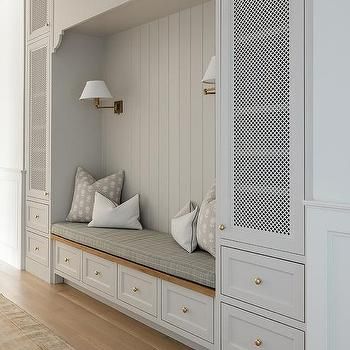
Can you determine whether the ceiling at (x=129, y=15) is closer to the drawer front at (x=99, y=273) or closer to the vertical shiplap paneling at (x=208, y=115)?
the vertical shiplap paneling at (x=208, y=115)

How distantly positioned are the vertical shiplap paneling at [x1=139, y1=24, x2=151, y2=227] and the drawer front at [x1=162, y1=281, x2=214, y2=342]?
1088mm

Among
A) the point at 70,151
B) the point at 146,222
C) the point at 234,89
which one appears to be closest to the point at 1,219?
the point at 70,151

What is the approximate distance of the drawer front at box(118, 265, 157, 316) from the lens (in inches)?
120

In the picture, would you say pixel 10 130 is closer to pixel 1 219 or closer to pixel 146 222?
pixel 1 219

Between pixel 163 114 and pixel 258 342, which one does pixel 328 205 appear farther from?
pixel 163 114

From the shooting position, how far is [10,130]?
4.94 m

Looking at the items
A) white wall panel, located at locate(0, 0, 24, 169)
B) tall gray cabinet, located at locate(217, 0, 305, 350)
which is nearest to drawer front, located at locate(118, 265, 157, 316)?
tall gray cabinet, located at locate(217, 0, 305, 350)

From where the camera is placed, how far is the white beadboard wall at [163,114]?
3402mm

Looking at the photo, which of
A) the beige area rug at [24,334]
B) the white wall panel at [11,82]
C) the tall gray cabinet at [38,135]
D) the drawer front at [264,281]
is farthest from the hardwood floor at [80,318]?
the white wall panel at [11,82]

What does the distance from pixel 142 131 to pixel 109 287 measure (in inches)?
50.3

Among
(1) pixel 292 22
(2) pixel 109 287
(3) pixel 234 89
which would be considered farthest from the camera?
(2) pixel 109 287

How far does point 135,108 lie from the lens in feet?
13.4

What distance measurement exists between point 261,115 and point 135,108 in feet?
6.35

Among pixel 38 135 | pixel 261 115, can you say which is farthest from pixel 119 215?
pixel 261 115
